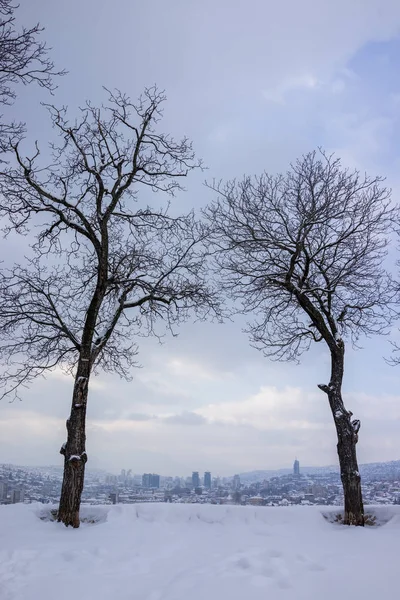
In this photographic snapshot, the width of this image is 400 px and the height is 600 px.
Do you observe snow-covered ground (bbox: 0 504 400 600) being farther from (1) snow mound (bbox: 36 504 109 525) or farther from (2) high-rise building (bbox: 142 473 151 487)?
(2) high-rise building (bbox: 142 473 151 487)

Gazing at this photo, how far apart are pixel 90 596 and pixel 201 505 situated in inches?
244

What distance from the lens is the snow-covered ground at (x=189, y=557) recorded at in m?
4.82

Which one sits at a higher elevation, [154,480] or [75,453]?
[75,453]

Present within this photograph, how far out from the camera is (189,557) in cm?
652

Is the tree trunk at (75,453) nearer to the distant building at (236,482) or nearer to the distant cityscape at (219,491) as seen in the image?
the distant cityscape at (219,491)

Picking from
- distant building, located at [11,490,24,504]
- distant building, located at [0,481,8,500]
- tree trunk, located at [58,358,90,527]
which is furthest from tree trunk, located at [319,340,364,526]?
distant building, located at [0,481,8,500]

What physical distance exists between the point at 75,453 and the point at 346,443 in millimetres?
6065

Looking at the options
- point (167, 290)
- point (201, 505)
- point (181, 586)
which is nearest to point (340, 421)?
point (201, 505)

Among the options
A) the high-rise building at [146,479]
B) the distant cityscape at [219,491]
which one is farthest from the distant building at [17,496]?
the high-rise building at [146,479]

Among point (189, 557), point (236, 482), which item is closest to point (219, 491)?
point (236, 482)

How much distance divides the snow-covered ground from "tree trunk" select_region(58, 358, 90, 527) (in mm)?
396

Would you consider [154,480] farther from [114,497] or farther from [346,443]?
[346,443]

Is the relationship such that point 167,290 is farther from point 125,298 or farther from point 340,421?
point 340,421

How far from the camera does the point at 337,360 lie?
11438 millimetres
